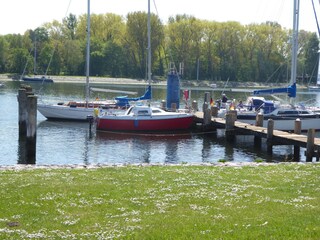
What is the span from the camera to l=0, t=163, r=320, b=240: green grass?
10.7m

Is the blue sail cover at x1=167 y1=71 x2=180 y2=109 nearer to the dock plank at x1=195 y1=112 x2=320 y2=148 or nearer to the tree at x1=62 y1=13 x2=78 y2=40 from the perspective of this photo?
the dock plank at x1=195 y1=112 x2=320 y2=148

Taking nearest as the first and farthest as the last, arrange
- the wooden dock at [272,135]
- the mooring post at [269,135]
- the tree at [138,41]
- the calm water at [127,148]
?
the wooden dock at [272,135] < the calm water at [127,148] < the mooring post at [269,135] < the tree at [138,41]

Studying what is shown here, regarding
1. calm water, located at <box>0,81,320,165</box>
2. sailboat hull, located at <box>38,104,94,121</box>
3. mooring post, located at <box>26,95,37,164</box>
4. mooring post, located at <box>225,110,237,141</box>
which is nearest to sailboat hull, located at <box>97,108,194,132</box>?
calm water, located at <box>0,81,320,165</box>

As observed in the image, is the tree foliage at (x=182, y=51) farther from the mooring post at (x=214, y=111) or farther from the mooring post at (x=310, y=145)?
the mooring post at (x=310, y=145)

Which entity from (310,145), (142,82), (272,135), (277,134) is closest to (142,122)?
(272,135)

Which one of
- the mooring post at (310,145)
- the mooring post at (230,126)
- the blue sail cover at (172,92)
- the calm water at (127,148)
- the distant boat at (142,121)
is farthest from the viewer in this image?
the blue sail cover at (172,92)

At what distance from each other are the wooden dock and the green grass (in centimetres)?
1327

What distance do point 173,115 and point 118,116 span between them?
471cm

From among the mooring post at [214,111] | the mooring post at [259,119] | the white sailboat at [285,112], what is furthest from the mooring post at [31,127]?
the white sailboat at [285,112]

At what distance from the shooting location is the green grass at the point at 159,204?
10.7m

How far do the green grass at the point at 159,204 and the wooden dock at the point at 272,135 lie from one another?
1327 centimetres

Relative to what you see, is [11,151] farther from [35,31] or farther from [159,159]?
[35,31]

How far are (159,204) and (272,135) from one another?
24.6 meters

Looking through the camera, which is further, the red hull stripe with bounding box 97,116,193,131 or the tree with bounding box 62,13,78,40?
the tree with bounding box 62,13,78,40
